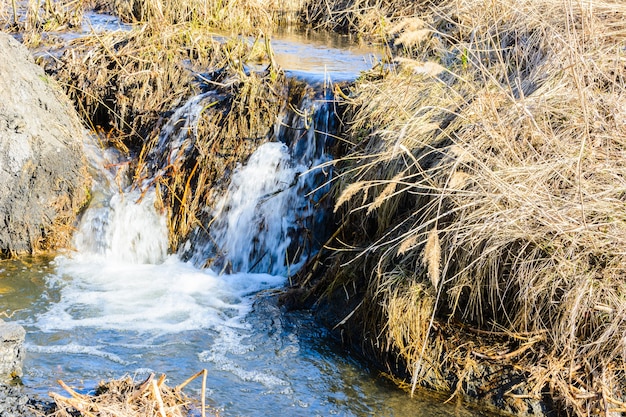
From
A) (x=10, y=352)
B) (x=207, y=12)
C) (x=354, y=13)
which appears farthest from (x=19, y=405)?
(x=354, y=13)

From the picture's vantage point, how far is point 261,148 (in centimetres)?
621

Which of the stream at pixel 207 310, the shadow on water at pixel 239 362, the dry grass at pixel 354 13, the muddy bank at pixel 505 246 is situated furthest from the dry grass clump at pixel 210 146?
the dry grass at pixel 354 13

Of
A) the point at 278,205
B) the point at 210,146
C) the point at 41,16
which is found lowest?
the point at 278,205

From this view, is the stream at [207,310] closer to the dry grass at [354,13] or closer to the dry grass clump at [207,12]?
the dry grass clump at [207,12]

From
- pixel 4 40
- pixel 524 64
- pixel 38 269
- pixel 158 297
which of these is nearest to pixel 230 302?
pixel 158 297

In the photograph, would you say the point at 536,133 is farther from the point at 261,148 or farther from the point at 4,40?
the point at 4,40

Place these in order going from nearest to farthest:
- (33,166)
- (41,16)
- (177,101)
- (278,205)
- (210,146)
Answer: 1. (278,205)
2. (33,166)
3. (210,146)
4. (177,101)
5. (41,16)

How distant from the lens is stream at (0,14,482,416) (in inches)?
161

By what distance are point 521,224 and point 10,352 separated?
113 inches

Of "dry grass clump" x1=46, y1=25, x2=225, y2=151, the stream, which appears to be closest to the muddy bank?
the stream

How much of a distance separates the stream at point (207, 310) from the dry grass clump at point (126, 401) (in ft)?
1.05

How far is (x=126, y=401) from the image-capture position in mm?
3391

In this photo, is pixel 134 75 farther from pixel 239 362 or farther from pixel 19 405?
pixel 19 405

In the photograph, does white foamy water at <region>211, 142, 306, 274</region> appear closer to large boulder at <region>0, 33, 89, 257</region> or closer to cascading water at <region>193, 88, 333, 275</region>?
cascading water at <region>193, 88, 333, 275</region>
